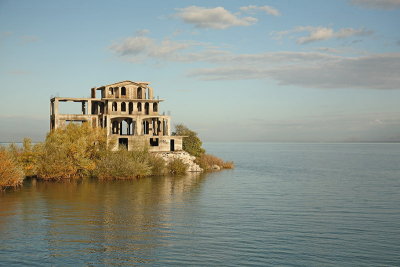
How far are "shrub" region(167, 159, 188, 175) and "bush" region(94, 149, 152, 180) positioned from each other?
288 inches

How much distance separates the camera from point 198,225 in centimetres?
3120

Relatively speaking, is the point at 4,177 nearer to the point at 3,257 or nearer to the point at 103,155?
the point at 103,155

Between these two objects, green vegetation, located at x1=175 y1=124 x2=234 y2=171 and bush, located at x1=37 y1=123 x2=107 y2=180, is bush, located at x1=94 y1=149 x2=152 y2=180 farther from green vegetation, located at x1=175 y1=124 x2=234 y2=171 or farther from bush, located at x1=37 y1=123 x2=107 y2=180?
green vegetation, located at x1=175 y1=124 x2=234 y2=171

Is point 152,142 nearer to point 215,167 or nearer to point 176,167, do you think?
point 176,167

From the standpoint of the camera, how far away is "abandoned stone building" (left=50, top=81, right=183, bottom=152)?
7675 cm

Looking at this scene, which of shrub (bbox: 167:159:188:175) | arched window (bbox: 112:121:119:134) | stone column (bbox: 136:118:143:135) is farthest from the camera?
arched window (bbox: 112:121:119:134)

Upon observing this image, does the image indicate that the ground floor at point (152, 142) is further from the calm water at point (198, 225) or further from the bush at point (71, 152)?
the calm water at point (198, 225)

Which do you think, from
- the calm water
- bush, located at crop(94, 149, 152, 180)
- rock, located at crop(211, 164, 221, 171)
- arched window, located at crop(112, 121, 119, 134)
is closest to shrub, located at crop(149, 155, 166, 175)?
bush, located at crop(94, 149, 152, 180)

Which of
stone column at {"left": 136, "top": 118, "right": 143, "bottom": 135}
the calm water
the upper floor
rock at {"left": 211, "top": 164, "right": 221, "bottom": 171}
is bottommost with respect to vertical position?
the calm water

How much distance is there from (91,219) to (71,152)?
91.3ft

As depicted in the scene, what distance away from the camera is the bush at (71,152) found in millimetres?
57312

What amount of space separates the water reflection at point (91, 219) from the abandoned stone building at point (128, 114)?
2380 centimetres

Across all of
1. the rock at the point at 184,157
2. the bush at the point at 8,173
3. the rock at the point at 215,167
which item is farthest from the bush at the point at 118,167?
the rock at the point at 215,167

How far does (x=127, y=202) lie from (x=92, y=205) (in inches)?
138
